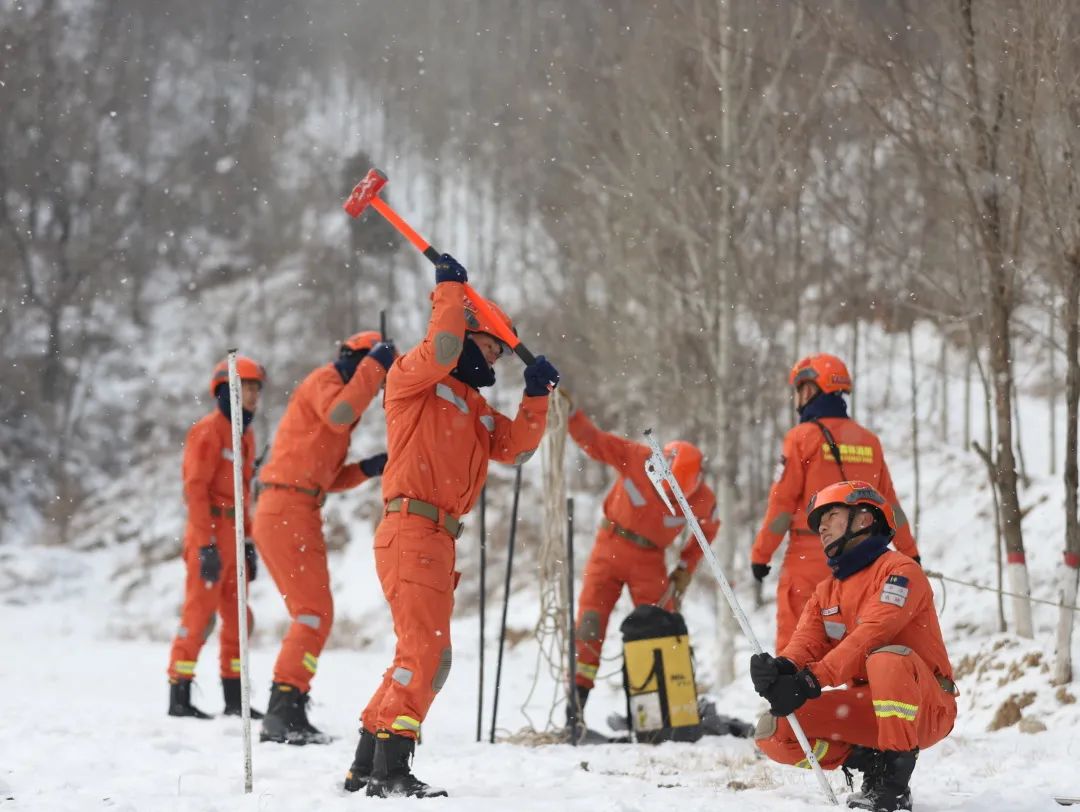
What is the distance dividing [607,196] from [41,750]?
13.8 meters

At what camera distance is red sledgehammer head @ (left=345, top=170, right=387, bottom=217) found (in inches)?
229

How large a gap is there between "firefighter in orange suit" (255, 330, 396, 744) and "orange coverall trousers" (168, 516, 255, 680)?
101 cm

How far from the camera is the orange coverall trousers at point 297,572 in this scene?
6320mm

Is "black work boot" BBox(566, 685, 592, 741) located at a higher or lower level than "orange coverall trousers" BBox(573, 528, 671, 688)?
lower

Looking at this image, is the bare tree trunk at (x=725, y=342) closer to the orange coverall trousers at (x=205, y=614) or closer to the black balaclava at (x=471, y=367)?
the orange coverall trousers at (x=205, y=614)

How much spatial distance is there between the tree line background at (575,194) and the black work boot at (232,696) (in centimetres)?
548

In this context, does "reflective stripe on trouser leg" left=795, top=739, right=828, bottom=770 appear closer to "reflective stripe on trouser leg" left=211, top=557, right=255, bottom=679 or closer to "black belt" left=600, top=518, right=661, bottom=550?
"black belt" left=600, top=518, right=661, bottom=550

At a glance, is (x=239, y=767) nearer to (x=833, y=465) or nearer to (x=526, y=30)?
(x=833, y=465)

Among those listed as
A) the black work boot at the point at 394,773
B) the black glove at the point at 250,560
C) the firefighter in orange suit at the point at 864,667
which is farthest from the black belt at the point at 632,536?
the black work boot at the point at 394,773

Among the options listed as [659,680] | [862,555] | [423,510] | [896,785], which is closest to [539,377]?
[423,510]

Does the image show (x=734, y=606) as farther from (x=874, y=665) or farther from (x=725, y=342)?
(x=725, y=342)

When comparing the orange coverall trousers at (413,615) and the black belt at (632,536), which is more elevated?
the black belt at (632,536)

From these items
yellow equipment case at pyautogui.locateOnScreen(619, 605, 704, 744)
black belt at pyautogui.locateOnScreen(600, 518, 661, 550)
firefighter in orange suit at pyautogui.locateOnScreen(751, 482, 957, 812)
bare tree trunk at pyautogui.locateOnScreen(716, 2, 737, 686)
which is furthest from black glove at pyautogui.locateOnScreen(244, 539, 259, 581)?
bare tree trunk at pyautogui.locateOnScreen(716, 2, 737, 686)

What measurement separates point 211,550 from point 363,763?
3.02 metres
